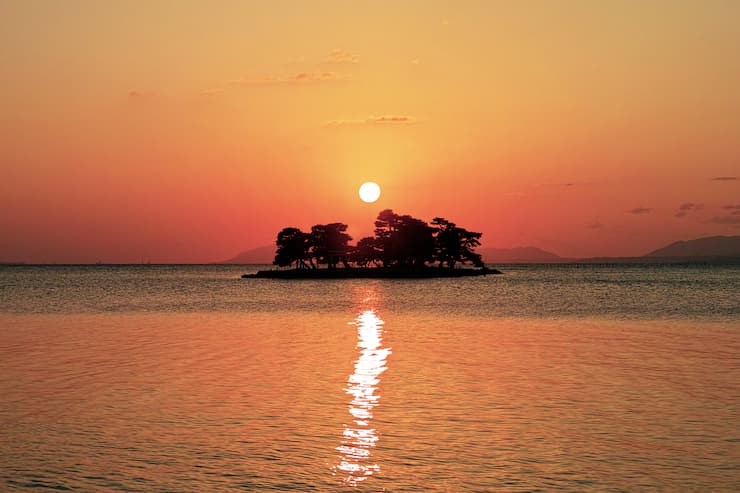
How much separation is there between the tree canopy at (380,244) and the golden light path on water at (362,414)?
14534cm

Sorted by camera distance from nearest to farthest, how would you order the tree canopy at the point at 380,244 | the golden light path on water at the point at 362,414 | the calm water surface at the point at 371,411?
the calm water surface at the point at 371,411 → the golden light path on water at the point at 362,414 → the tree canopy at the point at 380,244

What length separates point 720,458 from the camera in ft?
55.1

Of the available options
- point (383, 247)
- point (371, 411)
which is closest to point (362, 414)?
point (371, 411)

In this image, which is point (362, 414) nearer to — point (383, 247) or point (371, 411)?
point (371, 411)

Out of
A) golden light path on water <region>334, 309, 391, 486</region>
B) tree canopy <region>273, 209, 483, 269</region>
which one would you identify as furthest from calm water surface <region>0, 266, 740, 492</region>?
tree canopy <region>273, 209, 483, 269</region>

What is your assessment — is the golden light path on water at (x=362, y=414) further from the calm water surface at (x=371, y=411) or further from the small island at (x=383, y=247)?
the small island at (x=383, y=247)

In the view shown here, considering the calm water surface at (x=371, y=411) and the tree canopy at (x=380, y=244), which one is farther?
the tree canopy at (x=380, y=244)

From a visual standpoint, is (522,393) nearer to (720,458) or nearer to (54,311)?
(720,458)

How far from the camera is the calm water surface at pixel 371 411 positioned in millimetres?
15617

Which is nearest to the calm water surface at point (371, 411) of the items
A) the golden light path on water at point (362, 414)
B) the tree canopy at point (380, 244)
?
the golden light path on water at point (362, 414)

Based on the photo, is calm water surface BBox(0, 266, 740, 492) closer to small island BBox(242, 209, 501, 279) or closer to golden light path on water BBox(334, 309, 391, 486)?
golden light path on water BBox(334, 309, 391, 486)

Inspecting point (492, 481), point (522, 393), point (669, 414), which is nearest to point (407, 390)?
point (522, 393)

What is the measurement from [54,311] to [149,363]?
43.6 meters

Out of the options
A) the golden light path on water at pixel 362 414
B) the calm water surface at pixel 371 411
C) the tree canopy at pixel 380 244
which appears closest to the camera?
the calm water surface at pixel 371 411
